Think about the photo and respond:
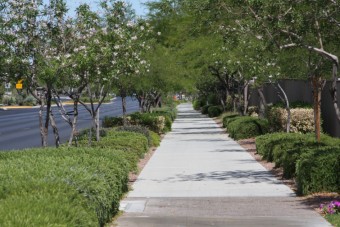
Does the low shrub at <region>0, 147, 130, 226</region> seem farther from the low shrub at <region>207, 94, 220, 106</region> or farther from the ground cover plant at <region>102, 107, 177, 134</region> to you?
the low shrub at <region>207, 94, 220, 106</region>

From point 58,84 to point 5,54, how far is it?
5.14 ft

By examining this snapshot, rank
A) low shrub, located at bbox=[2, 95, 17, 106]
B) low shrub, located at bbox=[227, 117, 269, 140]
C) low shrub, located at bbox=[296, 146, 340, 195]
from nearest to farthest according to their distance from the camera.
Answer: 1. low shrub, located at bbox=[296, 146, 340, 195]
2. low shrub, located at bbox=[227, 117, 269, 140]
3. low shrub, located at bbox=[2, 95, 17, 106]

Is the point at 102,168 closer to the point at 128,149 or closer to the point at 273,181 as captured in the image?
the point at 273,181

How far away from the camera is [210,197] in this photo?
1327 centimetres

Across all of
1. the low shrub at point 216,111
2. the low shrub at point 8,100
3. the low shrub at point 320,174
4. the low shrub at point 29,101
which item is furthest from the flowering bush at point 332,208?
the low shrub at point 8,100

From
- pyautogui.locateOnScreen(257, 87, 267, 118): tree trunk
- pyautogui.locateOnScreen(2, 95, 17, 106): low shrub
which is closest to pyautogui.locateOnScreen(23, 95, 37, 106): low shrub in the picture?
pyautogui.locateOnScreen(2, 95, 17, 106): low shrub

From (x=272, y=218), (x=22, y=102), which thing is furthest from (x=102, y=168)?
(x=22, y=102)

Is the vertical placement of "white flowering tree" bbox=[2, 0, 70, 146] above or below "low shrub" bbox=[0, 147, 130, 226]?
above

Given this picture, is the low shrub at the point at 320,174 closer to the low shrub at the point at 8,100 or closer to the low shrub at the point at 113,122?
the low shrub at the point at 113,122

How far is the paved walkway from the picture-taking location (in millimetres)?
10586

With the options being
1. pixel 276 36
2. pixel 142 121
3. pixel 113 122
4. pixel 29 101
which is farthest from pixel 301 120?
pixel 29 101

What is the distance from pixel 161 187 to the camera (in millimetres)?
14781

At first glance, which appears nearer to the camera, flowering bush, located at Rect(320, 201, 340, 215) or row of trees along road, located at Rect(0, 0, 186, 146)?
flowering bush, located at Rect(320, 201, 340, 215)

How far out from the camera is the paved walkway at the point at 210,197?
417 inches
